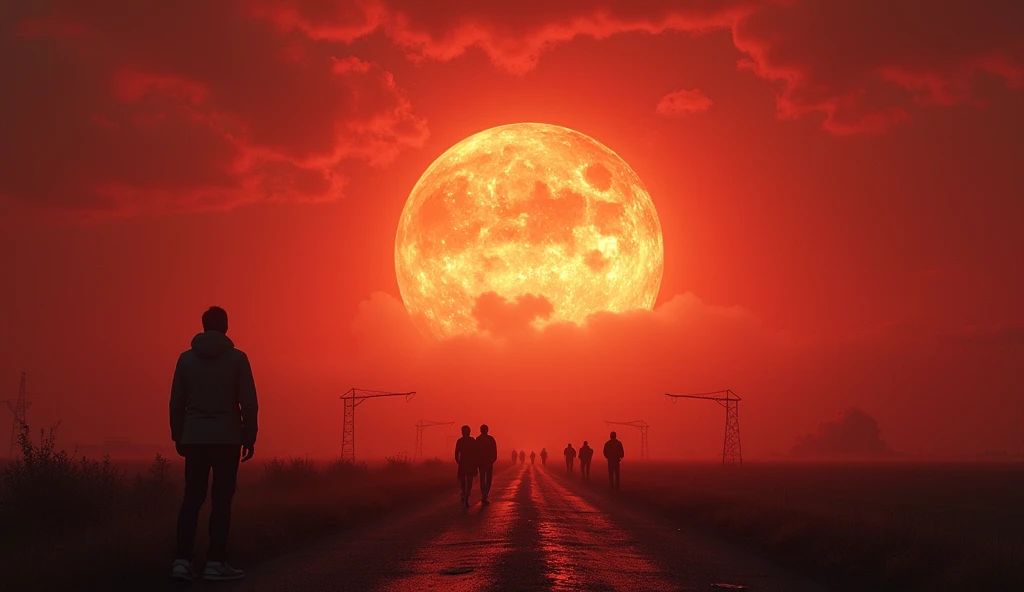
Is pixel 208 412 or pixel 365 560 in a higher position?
pixel 208 412

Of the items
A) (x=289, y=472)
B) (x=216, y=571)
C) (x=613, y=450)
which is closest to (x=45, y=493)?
(x=216, y=571)

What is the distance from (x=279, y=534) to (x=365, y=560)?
3.56m

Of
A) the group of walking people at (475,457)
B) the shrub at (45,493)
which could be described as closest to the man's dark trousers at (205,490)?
the shrub at (45,493)

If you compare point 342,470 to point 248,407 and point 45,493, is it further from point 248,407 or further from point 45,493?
point 248,407

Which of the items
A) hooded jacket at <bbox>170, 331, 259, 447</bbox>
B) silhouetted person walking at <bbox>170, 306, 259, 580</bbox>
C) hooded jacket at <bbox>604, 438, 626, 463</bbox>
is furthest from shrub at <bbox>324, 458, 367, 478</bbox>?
hooded jacket at <bbox>170, 331, 259, 447</bbox>

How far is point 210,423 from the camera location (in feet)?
33.1

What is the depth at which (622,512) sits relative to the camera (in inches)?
979

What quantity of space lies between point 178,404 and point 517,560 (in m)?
5.26

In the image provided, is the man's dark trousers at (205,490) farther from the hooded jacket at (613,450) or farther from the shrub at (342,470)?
the shrub at (342,470)

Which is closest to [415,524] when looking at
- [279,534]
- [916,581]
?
[279,534]

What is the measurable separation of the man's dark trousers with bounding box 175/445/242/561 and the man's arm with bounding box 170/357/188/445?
0.24m

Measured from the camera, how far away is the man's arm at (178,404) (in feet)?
33.4

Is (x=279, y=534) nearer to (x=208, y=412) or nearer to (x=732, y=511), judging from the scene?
(x=208, y=412)

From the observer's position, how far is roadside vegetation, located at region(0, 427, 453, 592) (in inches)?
409
